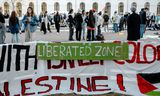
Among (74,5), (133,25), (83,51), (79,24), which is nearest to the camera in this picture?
(83,51)

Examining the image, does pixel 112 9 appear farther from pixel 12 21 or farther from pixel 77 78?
pixel 77 78

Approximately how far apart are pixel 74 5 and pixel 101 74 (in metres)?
60.8

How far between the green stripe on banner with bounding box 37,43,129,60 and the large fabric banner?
115 mm

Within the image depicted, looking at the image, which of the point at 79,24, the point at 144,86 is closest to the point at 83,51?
the point at 144,86

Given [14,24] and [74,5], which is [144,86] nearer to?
[14,24]

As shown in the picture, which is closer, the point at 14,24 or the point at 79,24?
the point at 14,24

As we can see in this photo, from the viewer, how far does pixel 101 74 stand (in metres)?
7.86

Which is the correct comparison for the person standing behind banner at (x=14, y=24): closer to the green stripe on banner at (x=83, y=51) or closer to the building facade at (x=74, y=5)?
the green stripe on banner at (x=83, y=51)

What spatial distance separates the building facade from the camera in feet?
223

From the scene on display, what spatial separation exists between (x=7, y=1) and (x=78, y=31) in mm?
49564

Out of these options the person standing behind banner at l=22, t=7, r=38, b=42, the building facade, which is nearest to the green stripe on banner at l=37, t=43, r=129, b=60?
the person standing behind banner at l=22, t=7, r=38, b=42

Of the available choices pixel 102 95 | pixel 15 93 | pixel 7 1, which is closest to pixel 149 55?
pixel 102 95

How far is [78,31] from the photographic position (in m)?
19.3

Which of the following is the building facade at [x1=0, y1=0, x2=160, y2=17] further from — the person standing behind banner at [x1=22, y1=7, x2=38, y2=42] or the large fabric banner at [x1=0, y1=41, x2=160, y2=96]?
the large fabric banner at [x1=0, y1=41, x2=160, y2=96]
